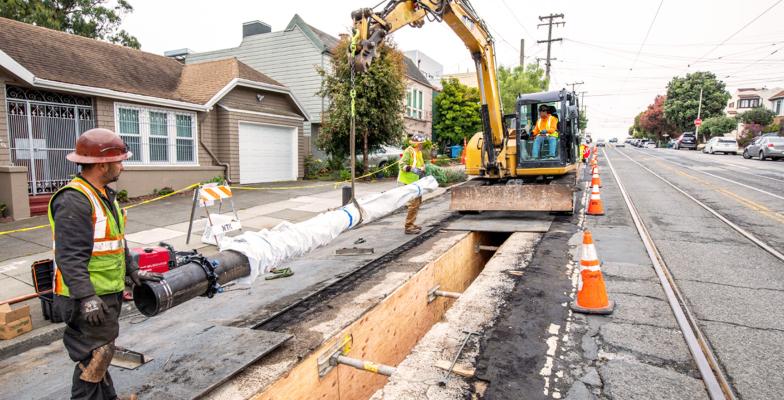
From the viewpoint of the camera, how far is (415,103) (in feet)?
97.0

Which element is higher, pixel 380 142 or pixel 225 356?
pixel 380 142

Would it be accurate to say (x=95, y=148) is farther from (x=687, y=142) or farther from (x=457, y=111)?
(x=687, y=142)

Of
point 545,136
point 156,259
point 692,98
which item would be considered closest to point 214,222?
point 156,259

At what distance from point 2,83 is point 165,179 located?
4.51 meters

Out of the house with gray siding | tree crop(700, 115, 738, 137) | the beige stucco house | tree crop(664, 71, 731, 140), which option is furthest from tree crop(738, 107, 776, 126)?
the beige stucco house

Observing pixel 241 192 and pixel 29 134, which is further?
pixel 241 192

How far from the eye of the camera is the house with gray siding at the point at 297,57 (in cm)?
2230

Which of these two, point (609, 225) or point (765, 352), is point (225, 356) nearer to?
point (765, 352)

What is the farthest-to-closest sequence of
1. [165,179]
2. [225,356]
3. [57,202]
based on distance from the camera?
1. [165,179]
2. [225,356]
3. [57,202]

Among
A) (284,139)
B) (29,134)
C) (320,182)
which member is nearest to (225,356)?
(29,134)

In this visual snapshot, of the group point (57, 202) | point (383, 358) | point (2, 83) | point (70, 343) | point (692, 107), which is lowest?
point (383, 358)

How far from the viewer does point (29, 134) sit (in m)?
10.8

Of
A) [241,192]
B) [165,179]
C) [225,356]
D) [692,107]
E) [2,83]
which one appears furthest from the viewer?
[692,107]

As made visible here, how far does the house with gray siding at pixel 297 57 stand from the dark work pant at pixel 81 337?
62.6 ft
